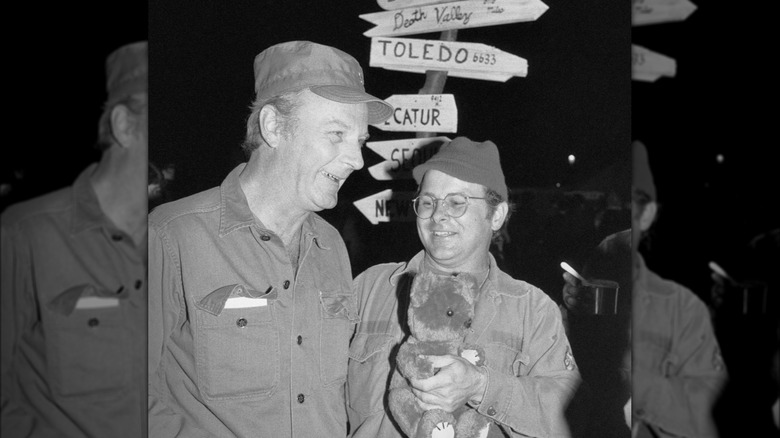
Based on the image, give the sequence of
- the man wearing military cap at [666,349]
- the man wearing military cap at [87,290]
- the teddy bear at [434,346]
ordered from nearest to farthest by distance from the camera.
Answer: the teddy bear at [434,346] < the man wearing military cap at [87,290] < the man wearing military cap at [666,349]

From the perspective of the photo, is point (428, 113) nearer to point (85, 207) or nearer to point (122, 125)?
point (122, 125)

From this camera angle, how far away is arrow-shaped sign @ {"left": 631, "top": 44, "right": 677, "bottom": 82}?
8.35ft

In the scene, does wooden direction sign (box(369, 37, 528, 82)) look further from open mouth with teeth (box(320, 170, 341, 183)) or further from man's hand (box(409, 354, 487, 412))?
man's hand (box(409, 354, 487, 412))

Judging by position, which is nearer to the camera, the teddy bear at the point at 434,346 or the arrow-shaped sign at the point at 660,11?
the teddy bear at the point at 434,346

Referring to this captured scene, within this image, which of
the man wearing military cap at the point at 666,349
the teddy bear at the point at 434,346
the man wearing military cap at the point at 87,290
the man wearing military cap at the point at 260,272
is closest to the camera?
the teddy bear at the point at 434,346

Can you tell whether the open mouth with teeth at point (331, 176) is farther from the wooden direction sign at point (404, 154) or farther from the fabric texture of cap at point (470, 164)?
the fabric texture of cap at point (470, 164)

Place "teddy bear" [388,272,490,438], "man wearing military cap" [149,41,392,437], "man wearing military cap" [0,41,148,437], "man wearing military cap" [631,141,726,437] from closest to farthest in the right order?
"teddy bear" [388,272,490,438] < "man wearing military cap" [149,41,392,437] < "man wearing military cap" [0,41,148,437] < "man wearing military cap" [631,141,726,437]

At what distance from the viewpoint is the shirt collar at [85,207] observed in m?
2.19

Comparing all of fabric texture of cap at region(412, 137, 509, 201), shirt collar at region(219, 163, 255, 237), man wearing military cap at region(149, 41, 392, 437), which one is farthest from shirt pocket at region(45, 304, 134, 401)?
fabric texture of cap at region(412, 137, 509, 201)

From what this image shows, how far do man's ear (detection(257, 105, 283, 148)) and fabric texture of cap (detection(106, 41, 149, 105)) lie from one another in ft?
1.31

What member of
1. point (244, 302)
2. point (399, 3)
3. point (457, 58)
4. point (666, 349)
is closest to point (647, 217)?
point (666, 349)

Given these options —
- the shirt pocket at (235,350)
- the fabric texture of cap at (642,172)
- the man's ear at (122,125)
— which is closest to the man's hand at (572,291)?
the fabric texture of cap at (642,172)

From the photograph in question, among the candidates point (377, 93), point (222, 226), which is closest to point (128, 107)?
point (222, 226)

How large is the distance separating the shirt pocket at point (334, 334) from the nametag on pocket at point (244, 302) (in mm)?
172
